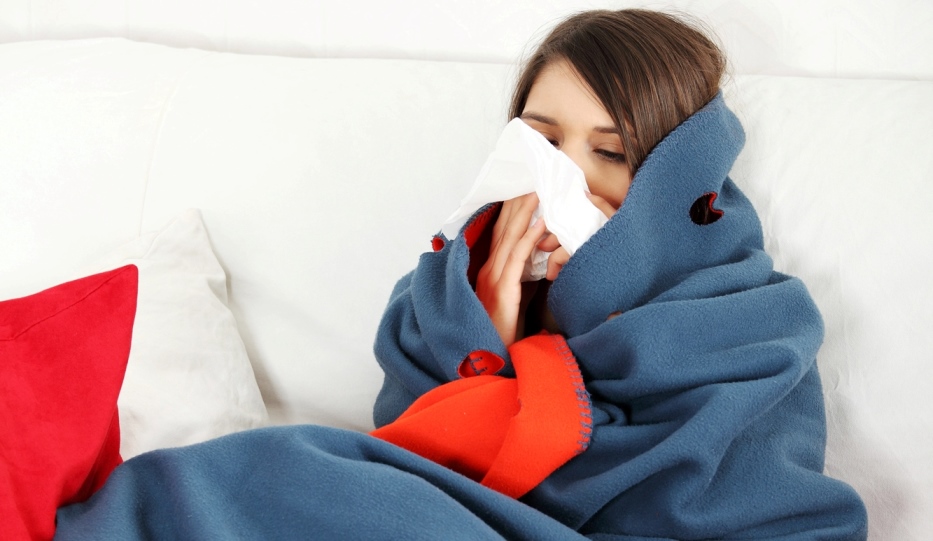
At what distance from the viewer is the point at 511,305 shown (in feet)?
3.11

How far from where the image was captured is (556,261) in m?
0.93

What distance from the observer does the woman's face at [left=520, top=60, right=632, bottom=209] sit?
93 cm

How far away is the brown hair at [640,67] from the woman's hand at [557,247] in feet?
0.17

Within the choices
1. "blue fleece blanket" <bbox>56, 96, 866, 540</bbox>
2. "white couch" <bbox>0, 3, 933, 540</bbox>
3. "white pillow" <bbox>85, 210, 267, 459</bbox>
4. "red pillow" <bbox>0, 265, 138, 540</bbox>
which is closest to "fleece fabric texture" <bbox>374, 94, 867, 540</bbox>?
"blue fleece blanket" <bbox>56, 96, 866, 540</bbox>

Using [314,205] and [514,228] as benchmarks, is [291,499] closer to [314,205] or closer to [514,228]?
[514,228]

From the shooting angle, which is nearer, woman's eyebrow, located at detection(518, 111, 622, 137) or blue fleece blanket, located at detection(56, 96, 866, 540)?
blue fleece blanket, located at detection(56, 96, 866, 540)

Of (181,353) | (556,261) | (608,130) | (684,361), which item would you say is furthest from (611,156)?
(181,353)

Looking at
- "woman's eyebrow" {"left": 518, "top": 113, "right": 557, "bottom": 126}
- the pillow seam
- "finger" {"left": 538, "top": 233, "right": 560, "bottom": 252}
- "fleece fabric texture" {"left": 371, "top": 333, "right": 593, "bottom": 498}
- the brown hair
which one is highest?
the brown hair

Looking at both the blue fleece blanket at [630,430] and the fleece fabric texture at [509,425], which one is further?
the fleece fabric texture at [509,425]

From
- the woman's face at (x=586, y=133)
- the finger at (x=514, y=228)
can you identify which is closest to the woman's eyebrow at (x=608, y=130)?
the woman's face at (x=586, y=133)

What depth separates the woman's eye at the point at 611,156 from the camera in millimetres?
947

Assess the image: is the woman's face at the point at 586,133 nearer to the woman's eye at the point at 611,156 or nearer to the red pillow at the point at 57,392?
the woman's eye at the point at 611,156

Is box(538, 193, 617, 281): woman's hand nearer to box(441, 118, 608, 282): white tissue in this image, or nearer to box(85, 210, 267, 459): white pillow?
box(441, 118, 608, 282): white tissue

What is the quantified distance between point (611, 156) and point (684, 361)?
28 centimetres
